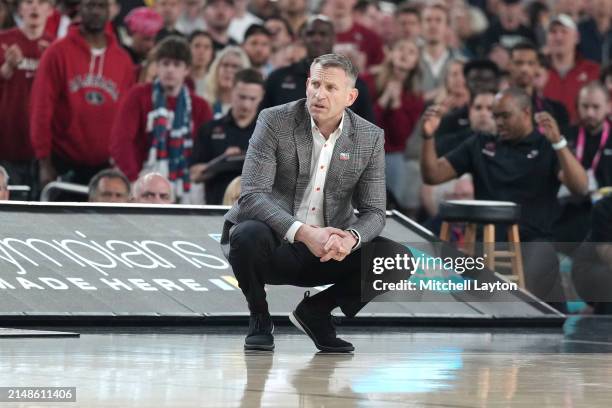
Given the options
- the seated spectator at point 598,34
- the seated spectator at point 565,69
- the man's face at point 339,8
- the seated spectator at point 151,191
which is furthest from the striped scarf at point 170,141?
the seated spectator at point 598,34

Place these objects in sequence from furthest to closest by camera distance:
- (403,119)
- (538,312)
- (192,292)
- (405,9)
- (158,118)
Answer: (405,9) → (403,119) → (158,118) → (538,312) → (192,292)

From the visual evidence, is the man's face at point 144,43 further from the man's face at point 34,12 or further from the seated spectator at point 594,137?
the seated spectator at point 594,137

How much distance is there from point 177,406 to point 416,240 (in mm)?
5380

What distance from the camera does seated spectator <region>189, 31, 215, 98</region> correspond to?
14852mm

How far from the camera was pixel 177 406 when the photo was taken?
18.1 ft

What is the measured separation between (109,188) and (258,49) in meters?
3.75

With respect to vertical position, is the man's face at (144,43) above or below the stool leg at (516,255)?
above

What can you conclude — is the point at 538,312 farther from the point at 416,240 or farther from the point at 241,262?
the point at 241,262

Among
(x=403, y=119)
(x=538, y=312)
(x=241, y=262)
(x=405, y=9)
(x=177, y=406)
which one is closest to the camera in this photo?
(x=177, y=406)

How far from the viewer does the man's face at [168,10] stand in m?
15.7

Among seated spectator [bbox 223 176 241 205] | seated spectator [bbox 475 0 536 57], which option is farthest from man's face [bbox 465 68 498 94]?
seated spectator [bbox 223 176 241 205]

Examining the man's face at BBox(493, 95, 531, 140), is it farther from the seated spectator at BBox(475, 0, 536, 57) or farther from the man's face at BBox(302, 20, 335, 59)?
the seated spectator at BBox(475, 0, 536, 57)

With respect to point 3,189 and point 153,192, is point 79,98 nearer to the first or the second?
point 153,192

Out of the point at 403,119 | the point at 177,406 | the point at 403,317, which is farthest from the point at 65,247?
the point at 403,119
